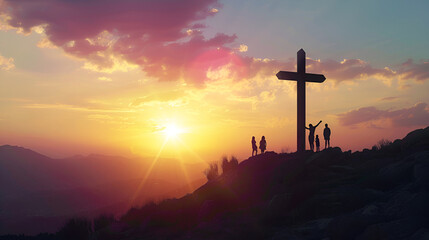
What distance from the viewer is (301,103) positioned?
68.3 feet

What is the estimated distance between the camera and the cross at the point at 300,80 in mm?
20547

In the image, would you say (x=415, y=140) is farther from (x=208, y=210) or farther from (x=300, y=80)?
(x=208, y=210)

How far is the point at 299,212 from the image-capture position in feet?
38.0

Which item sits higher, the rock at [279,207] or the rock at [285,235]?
the rock at [279,207]

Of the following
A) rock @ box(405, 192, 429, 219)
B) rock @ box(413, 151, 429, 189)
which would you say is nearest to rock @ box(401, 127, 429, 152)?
rock @ box(413, 151, 429, 189)

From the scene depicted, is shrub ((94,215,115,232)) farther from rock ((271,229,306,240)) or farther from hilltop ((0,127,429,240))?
rock ((271,229,306,240))

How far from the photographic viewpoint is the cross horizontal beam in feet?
67.7

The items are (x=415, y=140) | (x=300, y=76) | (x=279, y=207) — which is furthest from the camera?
(x=300, y=76)

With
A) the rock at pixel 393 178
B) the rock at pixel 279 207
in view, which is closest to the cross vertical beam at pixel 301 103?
the rock at pixel 393 178

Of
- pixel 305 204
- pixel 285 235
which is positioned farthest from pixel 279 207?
pixel 285 235

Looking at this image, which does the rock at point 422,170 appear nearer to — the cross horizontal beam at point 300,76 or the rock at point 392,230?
the rock at point 392,230

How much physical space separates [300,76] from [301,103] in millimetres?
1530

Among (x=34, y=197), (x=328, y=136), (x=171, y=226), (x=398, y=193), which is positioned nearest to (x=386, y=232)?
(x=398, y=193)

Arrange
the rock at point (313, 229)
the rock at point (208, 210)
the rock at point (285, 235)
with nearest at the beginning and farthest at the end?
the rock at point (313, 229) → the rock at point (285, 235) → the rock at point (208, 210)
